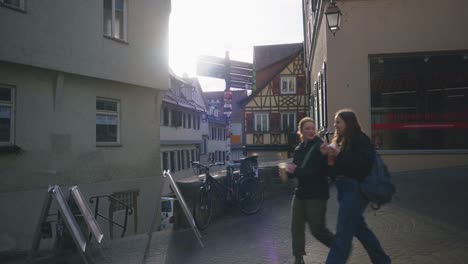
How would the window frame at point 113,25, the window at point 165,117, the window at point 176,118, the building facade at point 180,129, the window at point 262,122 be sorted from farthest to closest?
the window at point 262,122
the window at point 176,118
the building facade at point 180,129
the window at point 165,117
the window frame at point 113,25

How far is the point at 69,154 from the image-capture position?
14703mm

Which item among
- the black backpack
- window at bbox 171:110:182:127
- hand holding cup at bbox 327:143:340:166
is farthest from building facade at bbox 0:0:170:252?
window at bbox 171:110:182:127

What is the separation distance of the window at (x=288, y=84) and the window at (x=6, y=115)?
32.6 m

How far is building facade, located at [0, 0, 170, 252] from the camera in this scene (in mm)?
12727

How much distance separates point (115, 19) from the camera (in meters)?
16.5

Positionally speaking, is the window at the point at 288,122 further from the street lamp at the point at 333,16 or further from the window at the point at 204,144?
the street lamp at the point at 333,16

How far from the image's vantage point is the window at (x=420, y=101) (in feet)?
39.6

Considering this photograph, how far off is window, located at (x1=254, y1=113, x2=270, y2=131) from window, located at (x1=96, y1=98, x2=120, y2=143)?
26498 mm

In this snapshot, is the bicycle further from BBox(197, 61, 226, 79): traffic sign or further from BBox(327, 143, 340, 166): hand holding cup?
BBox(197, 61, 226, 79): traffic sign

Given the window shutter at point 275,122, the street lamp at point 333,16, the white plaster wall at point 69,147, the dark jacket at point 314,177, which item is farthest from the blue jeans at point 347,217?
the window shutter at point 275,122

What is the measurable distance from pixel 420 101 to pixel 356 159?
866 cm

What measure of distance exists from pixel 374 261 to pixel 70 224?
12.3 feet

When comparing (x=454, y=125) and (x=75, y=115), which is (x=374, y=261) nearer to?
(x=454, y=125)

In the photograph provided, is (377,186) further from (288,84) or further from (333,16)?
(288,84)
